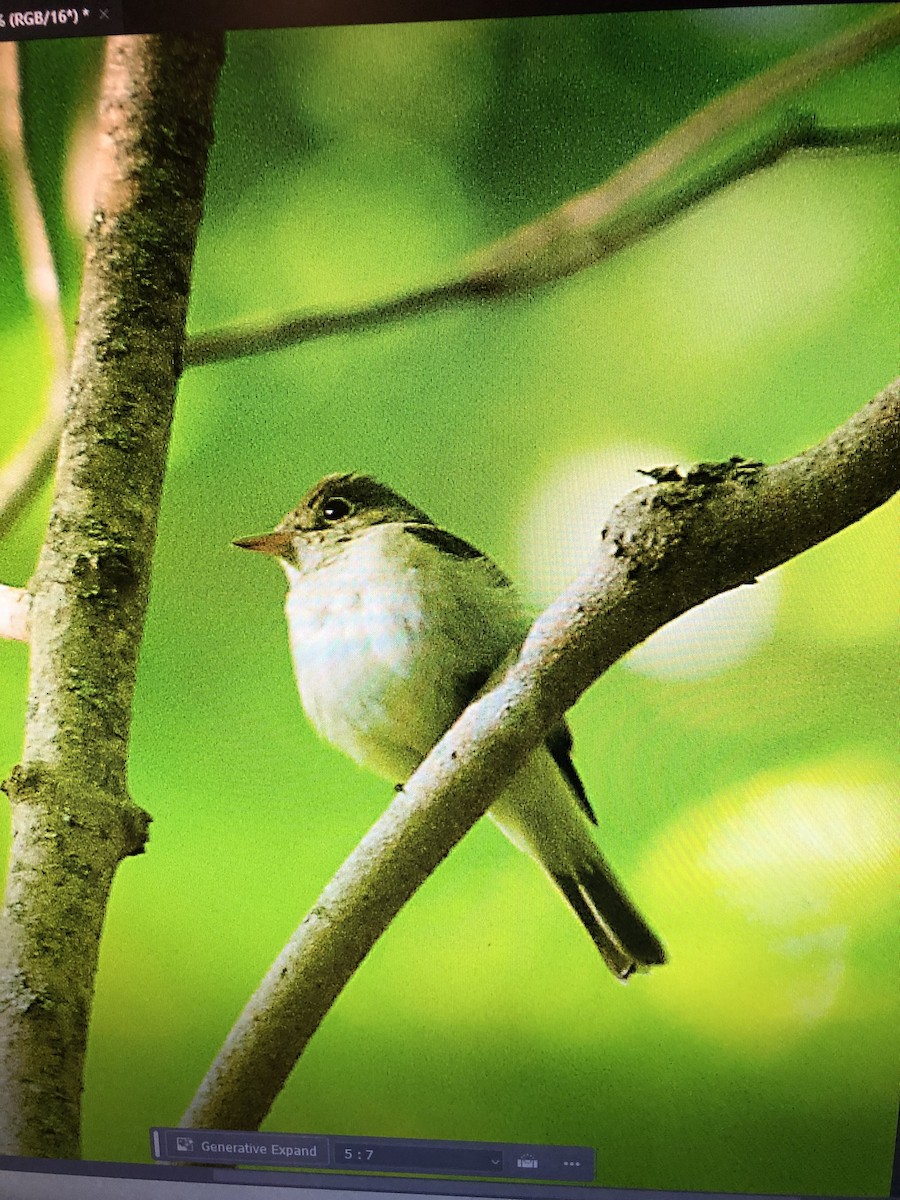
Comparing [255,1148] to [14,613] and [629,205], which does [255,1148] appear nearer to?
[14,613]

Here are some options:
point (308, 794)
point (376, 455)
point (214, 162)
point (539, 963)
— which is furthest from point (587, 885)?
point (214, 162)

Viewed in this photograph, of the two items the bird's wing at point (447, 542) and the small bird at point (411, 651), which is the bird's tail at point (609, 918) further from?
the bird's wing at point (447, 542)

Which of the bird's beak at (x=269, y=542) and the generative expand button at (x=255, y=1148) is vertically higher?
the bird's beak at (x=269, y=542)

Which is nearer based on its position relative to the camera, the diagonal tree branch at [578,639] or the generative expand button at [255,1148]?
the diagonal tree branch at [578,639]

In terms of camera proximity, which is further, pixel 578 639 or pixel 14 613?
pixel 14 613

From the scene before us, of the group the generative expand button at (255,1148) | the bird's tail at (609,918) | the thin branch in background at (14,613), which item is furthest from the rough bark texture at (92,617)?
the bird's tail at (609,918)

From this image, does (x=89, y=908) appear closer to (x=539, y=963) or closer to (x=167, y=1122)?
(x=167, y=1122)

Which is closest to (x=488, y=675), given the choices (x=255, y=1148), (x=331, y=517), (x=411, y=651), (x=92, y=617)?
(x=411, y=651)
